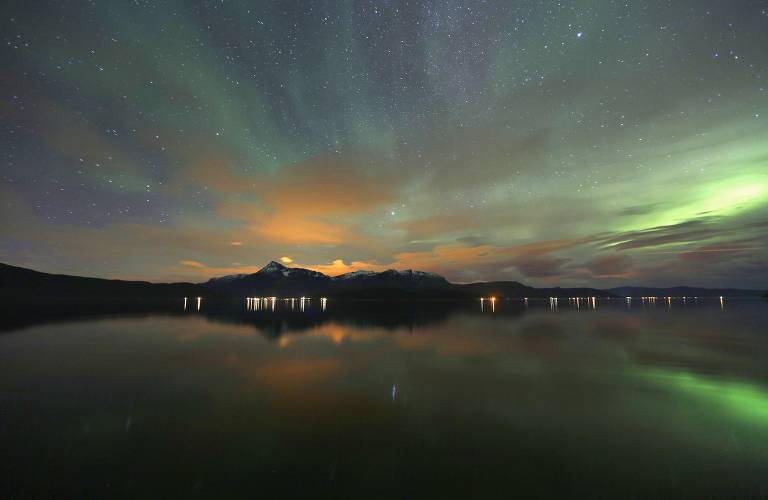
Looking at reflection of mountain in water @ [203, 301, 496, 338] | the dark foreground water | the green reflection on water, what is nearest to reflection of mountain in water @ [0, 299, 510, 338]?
reflection of mountain in water @ [203, 301, 496, 338]

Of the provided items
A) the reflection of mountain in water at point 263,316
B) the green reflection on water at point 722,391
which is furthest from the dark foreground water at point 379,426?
the reflection of mountain in water at point 263,316

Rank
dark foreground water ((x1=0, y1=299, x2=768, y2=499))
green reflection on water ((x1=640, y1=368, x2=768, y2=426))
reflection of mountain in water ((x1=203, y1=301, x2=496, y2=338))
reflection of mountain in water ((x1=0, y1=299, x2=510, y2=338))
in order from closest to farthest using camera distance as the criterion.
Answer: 1. dark foreground water ((x1=0, y1=299, x2=768, y2=499))
2. green reflection on water ((x1=640, y1=368, x2=768, y2=426))
3. reflection of mountain in water ((x1=203, y1=301, x2=496, y2=338))
4. reflection of mountain in water ((x1=0, y1=299, x2=510, y2=338))

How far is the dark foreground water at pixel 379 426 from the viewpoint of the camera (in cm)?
930

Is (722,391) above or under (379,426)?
under

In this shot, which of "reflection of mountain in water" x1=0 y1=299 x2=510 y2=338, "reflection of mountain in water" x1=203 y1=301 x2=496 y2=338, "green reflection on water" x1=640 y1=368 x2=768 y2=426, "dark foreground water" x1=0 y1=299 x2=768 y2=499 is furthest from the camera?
"reflection of mountain in water" x1=0 y1=299 x2=510 y2=338

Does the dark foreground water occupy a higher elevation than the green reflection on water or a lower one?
higher

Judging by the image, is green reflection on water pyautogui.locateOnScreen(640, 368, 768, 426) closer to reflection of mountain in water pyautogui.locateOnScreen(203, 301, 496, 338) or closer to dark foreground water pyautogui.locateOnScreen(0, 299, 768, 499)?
dark foreground water pyautogui.locateOnScreen(0, 299, 768, 499)

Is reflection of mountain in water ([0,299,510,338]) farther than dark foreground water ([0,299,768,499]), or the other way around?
reflection of mountain in water ([0,299,510,338])

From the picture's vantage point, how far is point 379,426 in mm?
13430

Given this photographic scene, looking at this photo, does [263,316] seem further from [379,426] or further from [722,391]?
[722,391]

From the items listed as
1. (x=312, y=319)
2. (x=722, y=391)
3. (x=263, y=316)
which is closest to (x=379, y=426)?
(x=722, y=391)

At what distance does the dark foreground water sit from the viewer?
9.30 metres

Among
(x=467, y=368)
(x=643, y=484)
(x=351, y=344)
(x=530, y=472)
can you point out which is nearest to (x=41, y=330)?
(x=351, y=344)

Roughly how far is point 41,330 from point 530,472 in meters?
58.2
